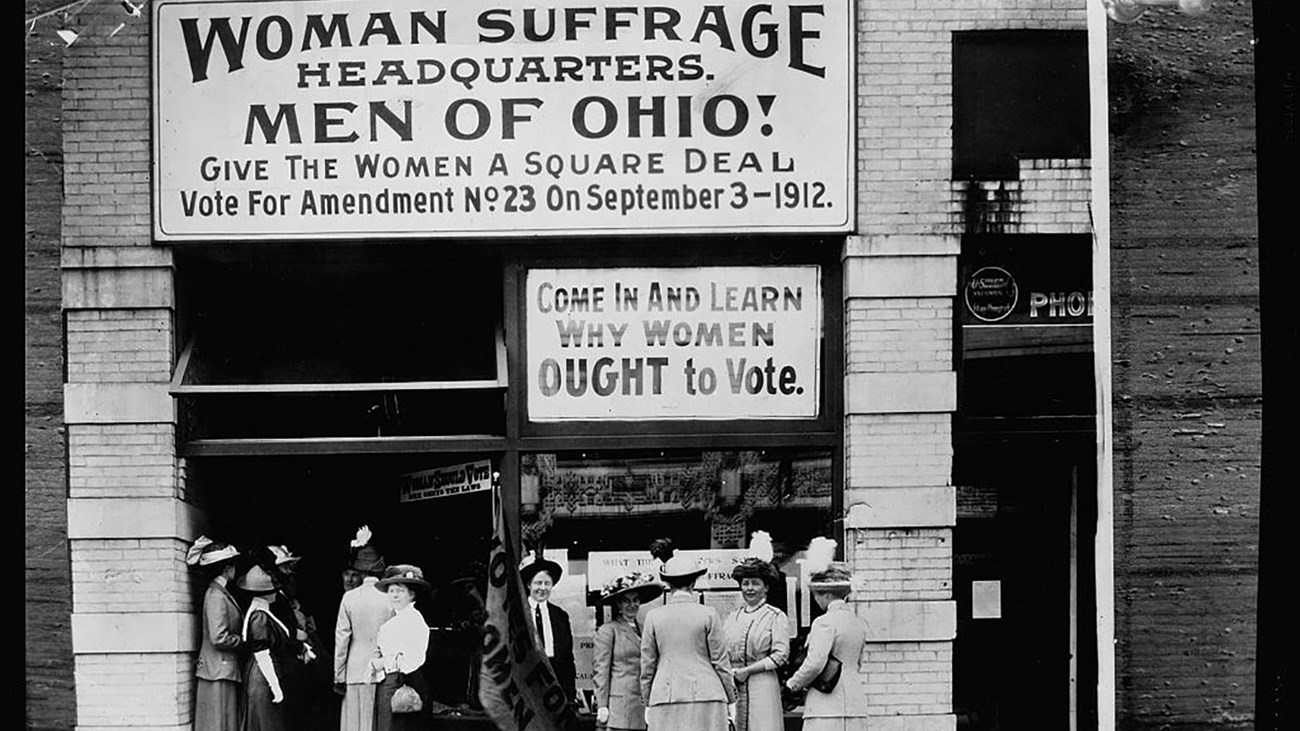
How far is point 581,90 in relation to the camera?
27.9 ft

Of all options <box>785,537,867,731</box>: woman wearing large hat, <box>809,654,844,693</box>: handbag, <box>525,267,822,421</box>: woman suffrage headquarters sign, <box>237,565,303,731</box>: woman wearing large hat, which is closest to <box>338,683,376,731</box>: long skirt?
<box>237,565,303,731</box>: woman wearing large hat

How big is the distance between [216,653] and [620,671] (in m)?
2.42

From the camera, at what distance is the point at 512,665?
8672 millimetres

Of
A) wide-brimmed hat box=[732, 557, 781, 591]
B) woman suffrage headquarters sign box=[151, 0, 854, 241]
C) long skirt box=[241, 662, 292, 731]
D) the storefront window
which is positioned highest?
woman suffrage headquarters sign box=[151, 0, 854, 241]

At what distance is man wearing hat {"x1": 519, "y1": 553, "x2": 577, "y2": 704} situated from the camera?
873 centimetres

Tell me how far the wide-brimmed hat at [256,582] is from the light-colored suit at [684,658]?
2344mm

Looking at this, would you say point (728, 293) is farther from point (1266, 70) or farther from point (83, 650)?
point (83, 650)

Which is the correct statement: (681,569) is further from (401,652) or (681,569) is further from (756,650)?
(401,652)

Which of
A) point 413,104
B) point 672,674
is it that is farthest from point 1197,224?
point 413,104

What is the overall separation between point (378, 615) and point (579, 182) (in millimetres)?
2872

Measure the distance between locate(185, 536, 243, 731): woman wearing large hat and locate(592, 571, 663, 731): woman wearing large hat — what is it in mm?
2176

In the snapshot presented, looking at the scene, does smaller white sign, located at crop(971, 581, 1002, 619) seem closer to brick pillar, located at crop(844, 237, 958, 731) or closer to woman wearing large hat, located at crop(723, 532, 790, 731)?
brick pillar, located at crop(844, 237, 958, 731)

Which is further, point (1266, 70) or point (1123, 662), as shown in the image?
point (1123, 662)

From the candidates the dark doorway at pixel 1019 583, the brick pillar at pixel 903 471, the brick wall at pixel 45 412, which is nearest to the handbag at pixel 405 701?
the brick wall at pixel 45 412
